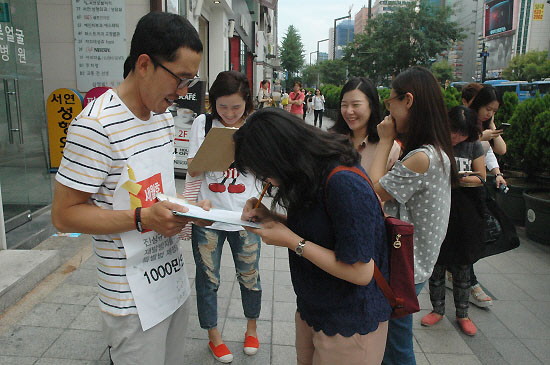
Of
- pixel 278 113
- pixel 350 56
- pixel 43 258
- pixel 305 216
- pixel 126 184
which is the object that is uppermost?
pixel 350 56

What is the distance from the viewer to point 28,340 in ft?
9.43

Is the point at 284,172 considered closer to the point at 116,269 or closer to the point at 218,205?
the point at 116,269

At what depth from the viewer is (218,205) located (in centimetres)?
267

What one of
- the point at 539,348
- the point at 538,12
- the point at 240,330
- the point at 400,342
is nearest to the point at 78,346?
the point at 240,330

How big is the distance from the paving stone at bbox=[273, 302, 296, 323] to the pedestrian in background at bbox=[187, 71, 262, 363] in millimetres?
583

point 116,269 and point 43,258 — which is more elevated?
point 116,269

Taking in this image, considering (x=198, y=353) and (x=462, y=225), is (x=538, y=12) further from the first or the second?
(x=198, y=353)

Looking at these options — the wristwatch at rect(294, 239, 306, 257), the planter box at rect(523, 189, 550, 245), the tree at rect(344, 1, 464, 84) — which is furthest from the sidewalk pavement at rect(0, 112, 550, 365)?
the tree at rect(344, 1, 464, 84)

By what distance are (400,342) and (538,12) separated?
91447 millimetres

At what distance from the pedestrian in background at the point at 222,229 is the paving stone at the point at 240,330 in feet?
0.74

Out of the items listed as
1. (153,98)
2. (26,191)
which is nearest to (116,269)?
(153,98)

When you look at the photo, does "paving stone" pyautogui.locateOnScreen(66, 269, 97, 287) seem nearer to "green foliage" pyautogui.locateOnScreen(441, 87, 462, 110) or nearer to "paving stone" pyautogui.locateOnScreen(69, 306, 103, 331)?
"paving stone" pyautogui.locateOnScreen(69, 306, 103, 331)

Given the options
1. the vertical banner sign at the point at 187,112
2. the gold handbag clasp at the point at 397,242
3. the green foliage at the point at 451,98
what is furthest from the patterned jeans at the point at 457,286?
the vertical banner sign at the point at 187,112

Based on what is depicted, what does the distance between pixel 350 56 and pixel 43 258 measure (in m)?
27.1
